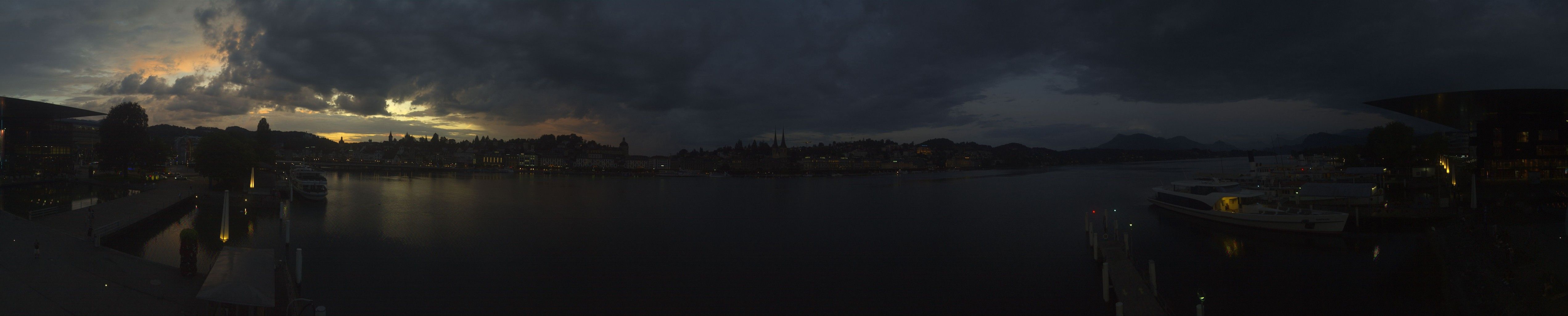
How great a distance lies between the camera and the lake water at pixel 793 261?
28.5 feet

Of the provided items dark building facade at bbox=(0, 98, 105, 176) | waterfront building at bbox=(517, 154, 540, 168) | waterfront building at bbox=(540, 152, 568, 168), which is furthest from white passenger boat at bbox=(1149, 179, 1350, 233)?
waterfront building at bbox=(517, 154, 540, 168)

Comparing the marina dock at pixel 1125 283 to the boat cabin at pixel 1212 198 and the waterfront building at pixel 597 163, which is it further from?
the waterfront building at pixel 597 163

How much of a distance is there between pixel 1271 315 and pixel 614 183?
48.5m

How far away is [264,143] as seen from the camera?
4959 centimetres

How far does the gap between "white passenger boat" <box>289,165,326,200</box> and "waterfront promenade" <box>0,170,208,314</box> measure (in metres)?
14.6

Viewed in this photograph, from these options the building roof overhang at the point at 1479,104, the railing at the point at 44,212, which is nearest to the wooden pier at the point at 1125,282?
the building roof overhang at the point at 1479,104

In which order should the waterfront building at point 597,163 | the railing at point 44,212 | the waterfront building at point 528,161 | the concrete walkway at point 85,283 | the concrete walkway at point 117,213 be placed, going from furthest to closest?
the waterfront building at point 528,161 → the waterfront building at point 597,163 → the railing at point 44,212 → the concrete walkway at point 117,213 → the concrete walkway at point 85,283

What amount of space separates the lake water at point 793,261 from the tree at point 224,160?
3466 millimetres

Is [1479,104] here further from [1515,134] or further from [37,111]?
[37,111]

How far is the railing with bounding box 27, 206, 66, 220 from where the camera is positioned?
12664 mm

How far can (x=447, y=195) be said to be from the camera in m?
32.1

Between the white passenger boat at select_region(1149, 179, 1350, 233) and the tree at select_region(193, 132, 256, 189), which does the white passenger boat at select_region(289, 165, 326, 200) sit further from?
the white passenger boat at select_region(1149, 179, 1350, 233)

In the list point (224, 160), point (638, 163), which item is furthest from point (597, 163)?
point (224, 160)

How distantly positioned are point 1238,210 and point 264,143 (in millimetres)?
68215
